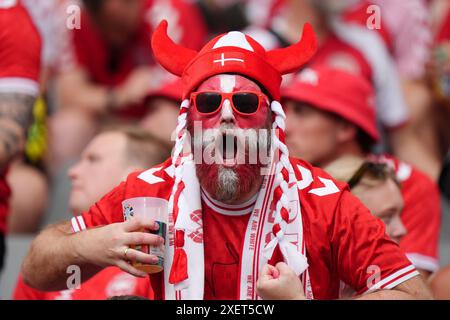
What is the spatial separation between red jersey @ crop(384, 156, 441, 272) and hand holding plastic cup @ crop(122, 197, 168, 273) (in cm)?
137

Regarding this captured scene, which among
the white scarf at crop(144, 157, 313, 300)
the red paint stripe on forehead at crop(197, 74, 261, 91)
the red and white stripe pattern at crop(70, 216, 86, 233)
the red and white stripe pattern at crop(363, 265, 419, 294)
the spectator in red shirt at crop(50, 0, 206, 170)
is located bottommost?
the red and white stripe pattern at crop(363, 265, 419, 294)

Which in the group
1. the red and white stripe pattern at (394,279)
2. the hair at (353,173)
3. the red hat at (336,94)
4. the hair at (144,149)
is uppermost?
the red hat at (336,94)

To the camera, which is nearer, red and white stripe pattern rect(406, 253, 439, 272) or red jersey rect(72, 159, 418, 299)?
red jersey rect(72, 159, 418, 299)

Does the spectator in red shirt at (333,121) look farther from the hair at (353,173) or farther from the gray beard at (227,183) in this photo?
the gray beard at (227,183)

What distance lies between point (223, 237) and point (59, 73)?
2671 millimetres

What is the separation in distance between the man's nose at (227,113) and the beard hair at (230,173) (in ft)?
0.07

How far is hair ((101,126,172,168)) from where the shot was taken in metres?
3.59

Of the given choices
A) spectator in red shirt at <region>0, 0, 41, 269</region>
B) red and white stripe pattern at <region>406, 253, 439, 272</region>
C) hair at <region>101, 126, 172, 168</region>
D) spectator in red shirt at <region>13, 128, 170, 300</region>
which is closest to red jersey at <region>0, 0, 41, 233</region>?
spectator in red shirt at <region>0, 0, 41, 269</region>

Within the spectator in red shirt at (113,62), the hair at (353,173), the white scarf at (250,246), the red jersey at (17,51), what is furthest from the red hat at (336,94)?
the white scarf at (250,246)

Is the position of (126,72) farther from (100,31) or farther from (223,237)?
(223,237)

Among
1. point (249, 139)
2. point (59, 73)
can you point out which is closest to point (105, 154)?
point (249, 139)

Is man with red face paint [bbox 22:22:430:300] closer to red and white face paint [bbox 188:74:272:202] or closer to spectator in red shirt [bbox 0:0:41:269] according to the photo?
red and white face paint [bbox 188:74:272:202]

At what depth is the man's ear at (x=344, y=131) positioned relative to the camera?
13.6 feet

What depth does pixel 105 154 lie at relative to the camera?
144 inches
